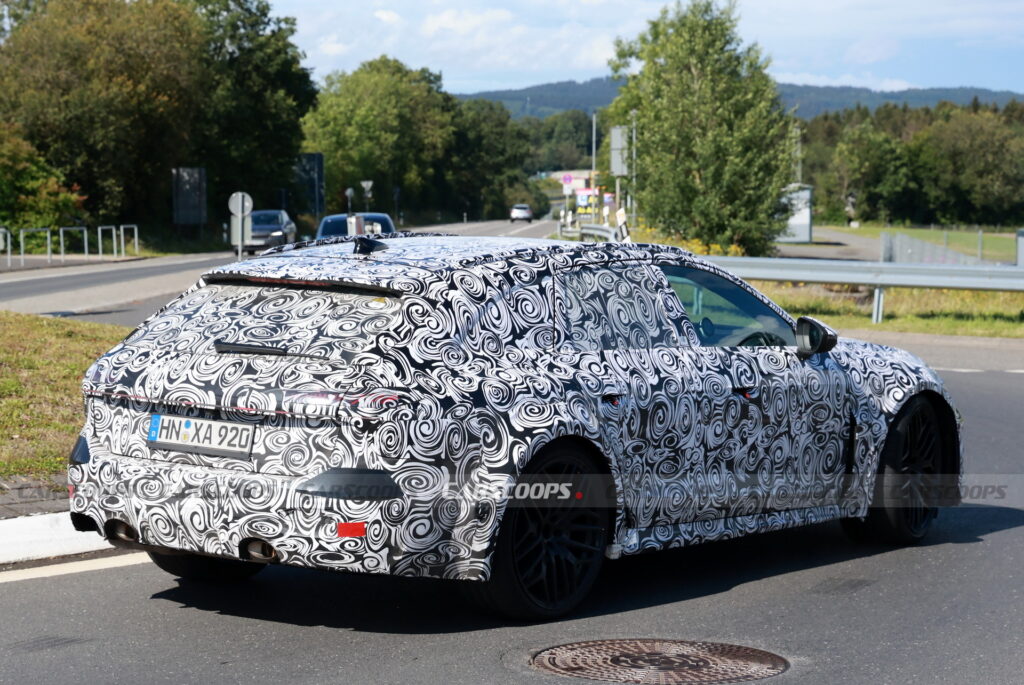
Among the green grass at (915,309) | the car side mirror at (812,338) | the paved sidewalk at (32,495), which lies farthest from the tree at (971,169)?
the paved sidewalk at (32,495)

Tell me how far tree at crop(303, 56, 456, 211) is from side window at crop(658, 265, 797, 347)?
9178cm

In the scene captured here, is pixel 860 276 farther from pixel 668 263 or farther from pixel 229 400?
pixel 229 400

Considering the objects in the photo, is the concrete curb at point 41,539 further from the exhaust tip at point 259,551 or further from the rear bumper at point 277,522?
the exhaust tip at point 259,551

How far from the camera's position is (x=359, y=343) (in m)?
5.26

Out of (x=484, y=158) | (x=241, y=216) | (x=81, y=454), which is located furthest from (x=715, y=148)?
(x=484, y=158)

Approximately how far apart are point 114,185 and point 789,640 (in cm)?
5582

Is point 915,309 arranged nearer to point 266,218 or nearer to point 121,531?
point 121,531

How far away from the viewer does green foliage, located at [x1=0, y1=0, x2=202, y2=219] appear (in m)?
56.5

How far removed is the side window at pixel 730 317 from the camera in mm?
6605

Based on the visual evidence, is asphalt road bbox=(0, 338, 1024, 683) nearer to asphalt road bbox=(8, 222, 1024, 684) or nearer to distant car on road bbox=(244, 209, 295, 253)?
asphalt road bbox=(8, 222, 1024, 684)

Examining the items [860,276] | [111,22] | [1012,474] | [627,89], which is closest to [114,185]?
[111,22]

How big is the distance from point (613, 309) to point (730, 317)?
87cm

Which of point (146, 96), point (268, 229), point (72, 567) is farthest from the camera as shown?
point (146, 96)

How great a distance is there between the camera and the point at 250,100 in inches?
3056
